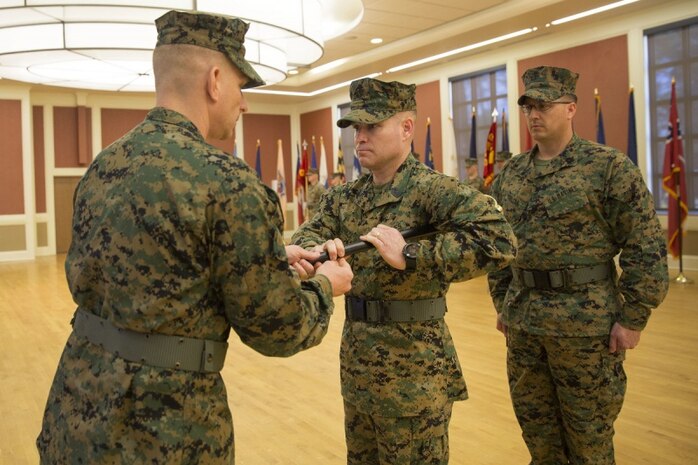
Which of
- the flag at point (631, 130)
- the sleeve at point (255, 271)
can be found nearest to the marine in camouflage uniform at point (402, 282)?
the sleeve at point (255, 271)

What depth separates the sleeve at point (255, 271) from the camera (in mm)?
1260

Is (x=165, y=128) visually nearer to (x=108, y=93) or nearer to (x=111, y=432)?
(x=111, y=432)

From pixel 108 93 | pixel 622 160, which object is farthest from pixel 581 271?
pixel 108 93

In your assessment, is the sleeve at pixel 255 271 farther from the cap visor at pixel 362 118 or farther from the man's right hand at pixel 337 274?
the cap visor at pixel 362 118

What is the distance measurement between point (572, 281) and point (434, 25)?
8.42m

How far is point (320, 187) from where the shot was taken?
12672mm

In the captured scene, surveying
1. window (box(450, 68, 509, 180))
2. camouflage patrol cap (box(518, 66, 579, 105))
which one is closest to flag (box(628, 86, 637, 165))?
window (box(450, 68, 509, 180))

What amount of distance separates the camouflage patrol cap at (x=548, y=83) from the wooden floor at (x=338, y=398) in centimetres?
166

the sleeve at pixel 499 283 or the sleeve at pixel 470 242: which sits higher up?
the sleeve at pixel 470 242

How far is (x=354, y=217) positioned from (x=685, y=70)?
26.8 ft

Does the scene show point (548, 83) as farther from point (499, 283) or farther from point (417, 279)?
point (417, 279)

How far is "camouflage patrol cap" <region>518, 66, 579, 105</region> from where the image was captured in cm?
248

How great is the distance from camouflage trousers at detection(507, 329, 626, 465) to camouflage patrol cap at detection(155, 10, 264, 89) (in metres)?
1.64

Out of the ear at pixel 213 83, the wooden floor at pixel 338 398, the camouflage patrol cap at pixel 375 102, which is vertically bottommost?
the wooden floor at pixel 338 398
